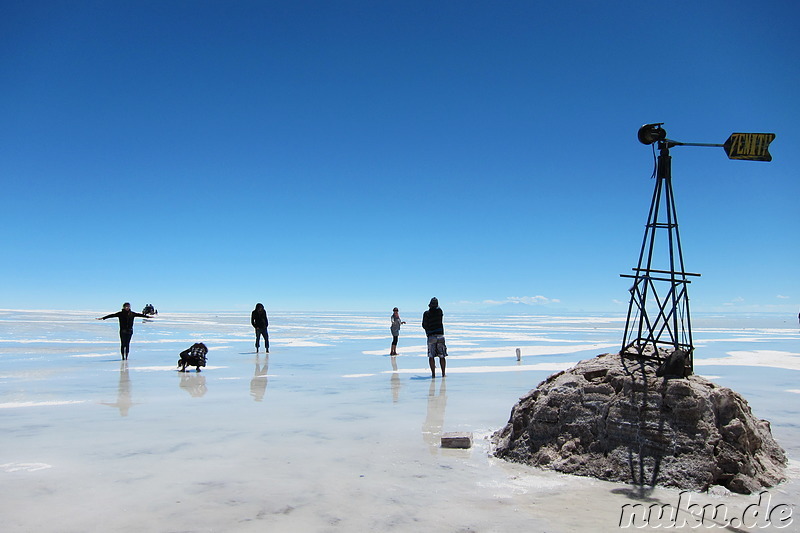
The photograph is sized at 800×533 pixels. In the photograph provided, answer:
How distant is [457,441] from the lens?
22.9 feet

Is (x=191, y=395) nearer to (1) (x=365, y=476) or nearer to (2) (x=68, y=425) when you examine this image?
(2) (x=68, y=425)

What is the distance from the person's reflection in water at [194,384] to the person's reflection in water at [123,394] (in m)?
1.13

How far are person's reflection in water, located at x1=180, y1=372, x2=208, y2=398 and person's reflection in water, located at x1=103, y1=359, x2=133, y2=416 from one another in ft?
3.71

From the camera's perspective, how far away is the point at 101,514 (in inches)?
185

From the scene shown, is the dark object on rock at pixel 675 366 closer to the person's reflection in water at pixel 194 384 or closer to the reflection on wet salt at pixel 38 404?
the person's reflection in water at pixel 194 384

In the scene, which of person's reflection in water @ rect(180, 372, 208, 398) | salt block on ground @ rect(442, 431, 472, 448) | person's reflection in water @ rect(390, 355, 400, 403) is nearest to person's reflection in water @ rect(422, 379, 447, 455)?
salt block on ground @ rect(442, 431, 472, 448)

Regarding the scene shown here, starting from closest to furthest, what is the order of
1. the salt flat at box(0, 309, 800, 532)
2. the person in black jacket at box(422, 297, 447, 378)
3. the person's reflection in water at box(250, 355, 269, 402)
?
the salt flat at box(0, 309, 800, 532) < the person's reflection in water at box(250, 355, 269, 402) < the person in black jacket at box(422, 297, 447, 378)

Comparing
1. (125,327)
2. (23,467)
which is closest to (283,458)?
(23,467)

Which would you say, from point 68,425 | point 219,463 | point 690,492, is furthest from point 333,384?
point 690,492

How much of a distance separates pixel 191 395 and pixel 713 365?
50.6 ft

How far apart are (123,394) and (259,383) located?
9.31 feet

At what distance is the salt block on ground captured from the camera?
696 centimetres

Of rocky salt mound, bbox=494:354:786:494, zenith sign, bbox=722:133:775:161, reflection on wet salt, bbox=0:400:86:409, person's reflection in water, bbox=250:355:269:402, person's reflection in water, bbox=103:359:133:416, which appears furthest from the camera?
person's reflection in water, bbox=250:355:269:402

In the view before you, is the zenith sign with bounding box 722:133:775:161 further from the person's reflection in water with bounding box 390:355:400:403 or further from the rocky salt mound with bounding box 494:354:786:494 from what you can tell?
the person's reflection in water with bounding box 390:355:400:403
